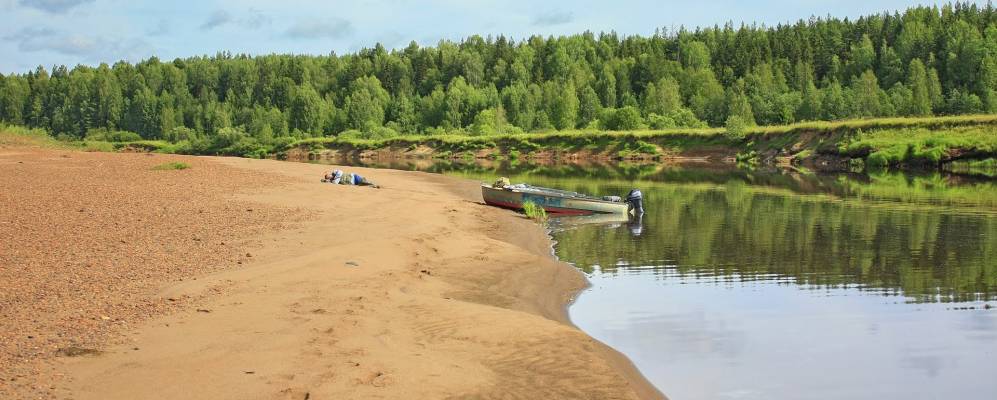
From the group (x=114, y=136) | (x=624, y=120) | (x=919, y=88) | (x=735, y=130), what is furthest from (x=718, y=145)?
(x=114, y=136)

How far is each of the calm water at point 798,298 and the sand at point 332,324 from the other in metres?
1.00

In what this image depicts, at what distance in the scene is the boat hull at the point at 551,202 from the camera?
106 feet

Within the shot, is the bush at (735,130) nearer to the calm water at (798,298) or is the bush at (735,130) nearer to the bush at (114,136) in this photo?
the calm water at (798,298)

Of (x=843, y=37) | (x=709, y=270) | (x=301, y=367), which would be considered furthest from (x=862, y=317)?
(x=843, y=37)

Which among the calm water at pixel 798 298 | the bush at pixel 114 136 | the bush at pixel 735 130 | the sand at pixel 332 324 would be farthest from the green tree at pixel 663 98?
the sand at pixel 332 324

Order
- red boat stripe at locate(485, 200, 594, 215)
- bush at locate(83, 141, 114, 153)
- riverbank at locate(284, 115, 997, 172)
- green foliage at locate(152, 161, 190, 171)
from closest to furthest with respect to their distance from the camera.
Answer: red boat stripe at locate(485, 200, 594, 215) < green foliage at locate(152, 161, 190, 171) < riverbank at locate(284, 115, 997, 172) < bush at locate(83, 141, 114, 153)

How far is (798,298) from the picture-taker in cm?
1614

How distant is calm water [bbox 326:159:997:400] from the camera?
439 inches

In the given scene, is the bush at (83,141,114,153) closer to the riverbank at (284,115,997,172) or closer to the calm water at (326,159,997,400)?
the riverbank at (284,115,997,172)

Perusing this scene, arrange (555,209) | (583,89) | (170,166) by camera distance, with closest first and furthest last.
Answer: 1. (555,209)
2. (170,166)
3. (583,89)

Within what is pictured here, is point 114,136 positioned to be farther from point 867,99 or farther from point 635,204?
point 635,204

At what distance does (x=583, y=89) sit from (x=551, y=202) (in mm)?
125994

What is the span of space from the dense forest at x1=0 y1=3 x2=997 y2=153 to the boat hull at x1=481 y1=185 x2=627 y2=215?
79155 millimetres

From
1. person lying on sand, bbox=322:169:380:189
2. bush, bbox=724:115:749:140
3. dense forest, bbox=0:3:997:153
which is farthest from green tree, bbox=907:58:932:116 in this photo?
person lying on sand, bbox=322:169:380:189
